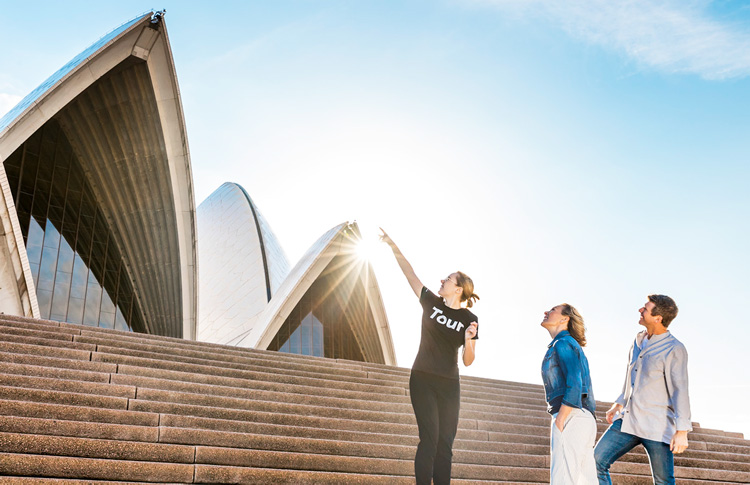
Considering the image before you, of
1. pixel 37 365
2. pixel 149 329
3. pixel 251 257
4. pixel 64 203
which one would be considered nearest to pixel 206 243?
pixel 251 257

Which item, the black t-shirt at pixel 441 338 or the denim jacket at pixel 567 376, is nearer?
the denim jacket at pixel 567 376

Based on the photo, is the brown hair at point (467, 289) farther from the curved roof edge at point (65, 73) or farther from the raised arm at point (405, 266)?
the curved roof edge at point (65, 73)

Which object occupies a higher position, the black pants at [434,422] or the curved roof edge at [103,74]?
the curved roof edge at [103,74]

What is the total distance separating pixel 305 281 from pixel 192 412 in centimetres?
1397

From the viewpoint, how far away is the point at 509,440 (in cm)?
636

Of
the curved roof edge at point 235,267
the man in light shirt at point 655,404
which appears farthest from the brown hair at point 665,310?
the curved roof edge at point 235,267

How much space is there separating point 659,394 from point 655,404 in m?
0.07

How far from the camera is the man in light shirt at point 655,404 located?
3939 mm

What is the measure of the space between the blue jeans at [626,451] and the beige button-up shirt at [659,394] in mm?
52

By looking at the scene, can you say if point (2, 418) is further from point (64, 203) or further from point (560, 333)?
point (64, 203)

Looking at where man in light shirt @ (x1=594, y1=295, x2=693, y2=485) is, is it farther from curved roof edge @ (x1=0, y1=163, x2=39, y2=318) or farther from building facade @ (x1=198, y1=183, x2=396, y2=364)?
building facade @ (x1=198, y1=183, x2=396, y2=364)

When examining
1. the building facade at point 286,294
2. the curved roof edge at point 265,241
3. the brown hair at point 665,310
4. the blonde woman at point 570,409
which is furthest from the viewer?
the curved roof edge at point 265,241

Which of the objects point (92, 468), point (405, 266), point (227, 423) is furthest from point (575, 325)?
point (92, 468)

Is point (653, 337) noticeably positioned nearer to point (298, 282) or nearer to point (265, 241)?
point (298, 282)
